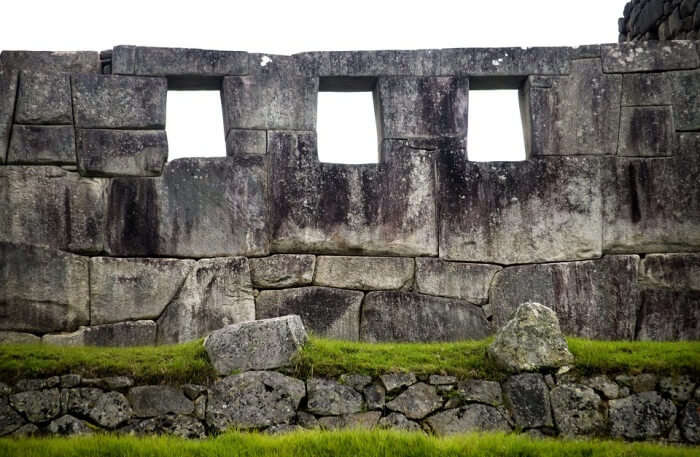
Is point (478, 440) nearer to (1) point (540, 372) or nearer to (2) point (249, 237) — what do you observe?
(1) point (540, 372)

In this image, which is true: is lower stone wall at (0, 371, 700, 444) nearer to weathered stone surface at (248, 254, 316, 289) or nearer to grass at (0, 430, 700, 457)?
grass at (0, 430, 700, 457)

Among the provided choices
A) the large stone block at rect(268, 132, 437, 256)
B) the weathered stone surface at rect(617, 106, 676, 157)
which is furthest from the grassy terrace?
the weathered stone surface at rect(617, 106, 676, 157)

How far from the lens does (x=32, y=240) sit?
11.5 m

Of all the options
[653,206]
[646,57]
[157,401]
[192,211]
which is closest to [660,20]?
[646,57]

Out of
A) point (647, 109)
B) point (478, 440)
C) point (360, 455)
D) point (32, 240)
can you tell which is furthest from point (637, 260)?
point (32, 240)

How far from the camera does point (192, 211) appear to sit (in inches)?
461

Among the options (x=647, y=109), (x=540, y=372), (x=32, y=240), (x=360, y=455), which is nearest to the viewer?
(x=360, y=455)

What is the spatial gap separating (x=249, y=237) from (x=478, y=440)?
4.54 metres

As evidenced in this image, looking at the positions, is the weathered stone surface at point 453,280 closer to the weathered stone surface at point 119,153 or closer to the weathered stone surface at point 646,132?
the weathered stone surface at point 646,132

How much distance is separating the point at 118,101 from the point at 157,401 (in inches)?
167

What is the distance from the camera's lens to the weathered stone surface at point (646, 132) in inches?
476

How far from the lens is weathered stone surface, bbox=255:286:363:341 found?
11555 mm

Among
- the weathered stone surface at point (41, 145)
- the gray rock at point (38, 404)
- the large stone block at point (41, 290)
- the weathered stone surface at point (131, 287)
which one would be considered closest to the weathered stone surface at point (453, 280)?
the weathered stone surface at point (131, 287)

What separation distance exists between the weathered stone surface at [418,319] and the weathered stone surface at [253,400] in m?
2.53
